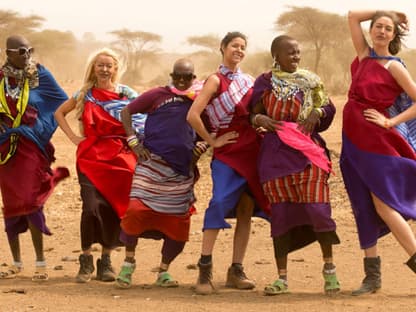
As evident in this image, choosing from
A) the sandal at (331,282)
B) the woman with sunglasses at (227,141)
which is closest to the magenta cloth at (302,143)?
the woman with sunglasses at (227,141)

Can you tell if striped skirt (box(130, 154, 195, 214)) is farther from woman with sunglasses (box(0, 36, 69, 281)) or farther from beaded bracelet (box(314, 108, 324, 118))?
beaded bracelet (box(314, 108, 324, 118))

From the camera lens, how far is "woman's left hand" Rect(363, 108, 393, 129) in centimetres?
584

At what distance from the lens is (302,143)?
5863mm

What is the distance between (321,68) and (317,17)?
5.09 metres

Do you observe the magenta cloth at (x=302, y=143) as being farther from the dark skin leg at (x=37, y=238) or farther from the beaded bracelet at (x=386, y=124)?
the dark skin leg at (x=37, y=238)

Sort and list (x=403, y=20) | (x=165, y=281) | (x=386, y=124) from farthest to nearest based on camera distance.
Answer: (x=165, y=281)
(x=403, y=20)
(x=386, y=124)

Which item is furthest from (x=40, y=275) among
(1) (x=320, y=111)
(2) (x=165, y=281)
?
(1) (x=320, y=111)

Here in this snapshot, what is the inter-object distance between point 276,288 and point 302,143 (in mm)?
985

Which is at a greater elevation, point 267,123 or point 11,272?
point 267,123

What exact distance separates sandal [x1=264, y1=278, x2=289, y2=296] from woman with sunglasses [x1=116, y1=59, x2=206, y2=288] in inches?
30.4

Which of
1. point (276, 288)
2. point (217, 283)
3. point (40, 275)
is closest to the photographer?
point (276, 288)

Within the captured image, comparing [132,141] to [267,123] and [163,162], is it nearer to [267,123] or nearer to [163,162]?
[163,162]

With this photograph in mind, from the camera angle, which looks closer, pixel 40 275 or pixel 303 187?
pixel 303 187

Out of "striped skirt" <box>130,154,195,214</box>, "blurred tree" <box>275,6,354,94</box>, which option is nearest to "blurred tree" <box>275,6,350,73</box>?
"blurred tree" <box>275,6,354,94</box>
